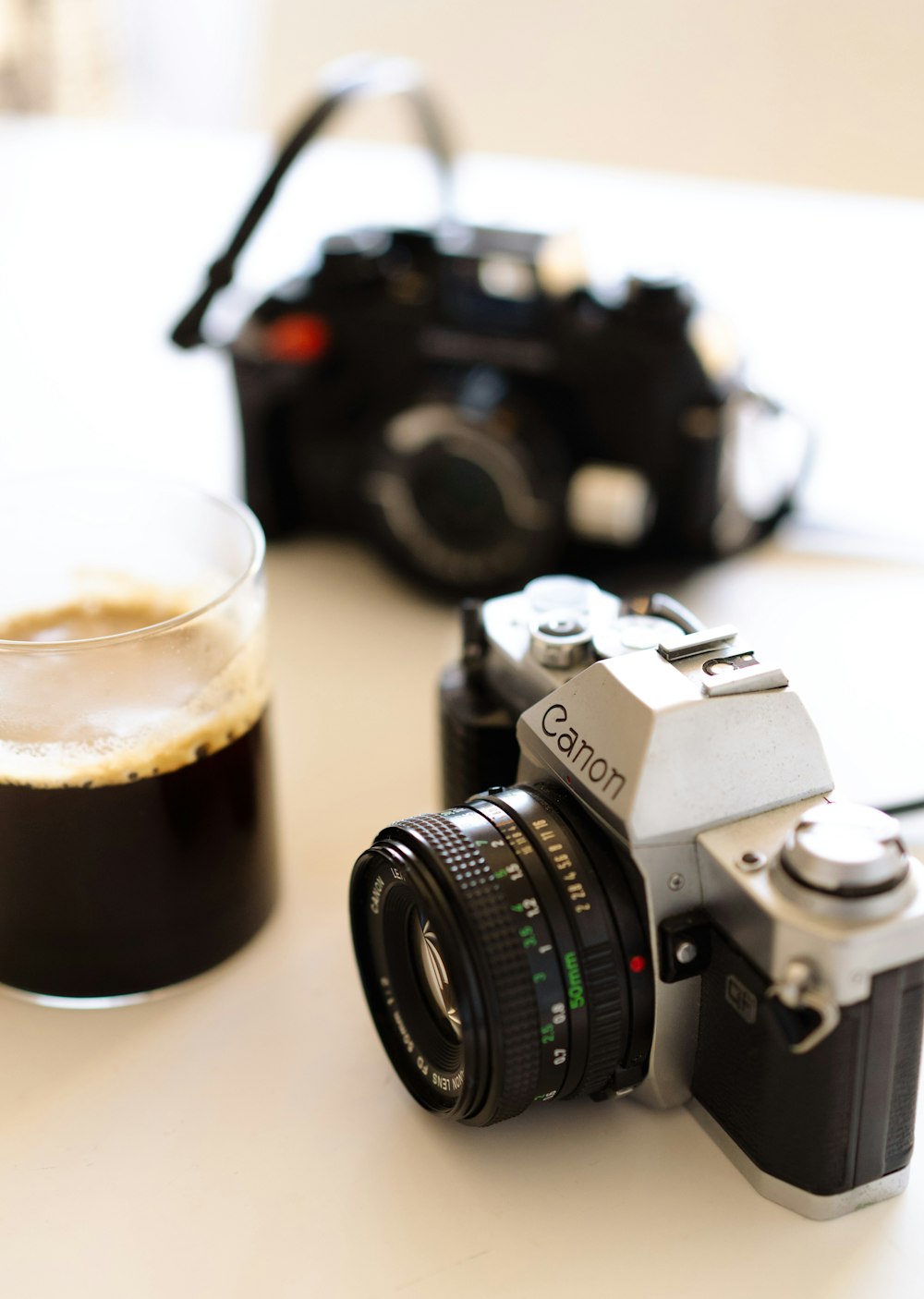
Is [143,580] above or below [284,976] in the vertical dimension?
above

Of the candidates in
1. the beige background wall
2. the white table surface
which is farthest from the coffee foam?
the beige background wall

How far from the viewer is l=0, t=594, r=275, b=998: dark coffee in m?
0.45

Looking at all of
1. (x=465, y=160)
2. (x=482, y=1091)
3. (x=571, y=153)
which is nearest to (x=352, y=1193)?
(x=482, y=1091)

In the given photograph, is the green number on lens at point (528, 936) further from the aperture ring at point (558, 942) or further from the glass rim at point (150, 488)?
the glass rim at point (150, 488)

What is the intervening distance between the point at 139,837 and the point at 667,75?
0.50 m

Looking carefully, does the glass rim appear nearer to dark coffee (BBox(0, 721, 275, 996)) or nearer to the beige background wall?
dark coffee (BBox(0, 721, 275, 996))

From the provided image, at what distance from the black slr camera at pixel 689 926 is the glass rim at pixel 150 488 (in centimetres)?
10

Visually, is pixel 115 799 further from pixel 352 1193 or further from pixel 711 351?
pixel 711 351

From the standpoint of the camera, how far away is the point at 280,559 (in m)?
0.77

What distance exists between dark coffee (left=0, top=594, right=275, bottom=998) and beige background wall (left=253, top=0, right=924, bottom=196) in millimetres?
388

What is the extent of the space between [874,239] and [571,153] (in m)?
0.28

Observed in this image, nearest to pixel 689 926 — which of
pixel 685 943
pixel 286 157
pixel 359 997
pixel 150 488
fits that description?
pixel 685 943

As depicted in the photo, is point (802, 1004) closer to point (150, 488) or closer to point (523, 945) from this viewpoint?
point (523, 945)

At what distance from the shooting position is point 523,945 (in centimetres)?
39
